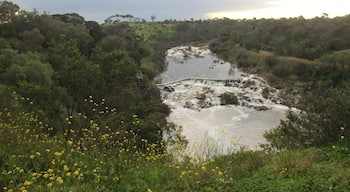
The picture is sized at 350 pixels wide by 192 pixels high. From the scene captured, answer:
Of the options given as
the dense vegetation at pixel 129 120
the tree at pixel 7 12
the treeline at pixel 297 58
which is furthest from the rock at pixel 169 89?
the tree at pixel 7 12

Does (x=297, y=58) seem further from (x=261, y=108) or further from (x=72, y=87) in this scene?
(x=72, y=87)

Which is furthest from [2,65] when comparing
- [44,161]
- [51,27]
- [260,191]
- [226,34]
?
[226,34]

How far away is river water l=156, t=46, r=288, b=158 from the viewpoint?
79.5 feet

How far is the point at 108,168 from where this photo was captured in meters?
5.56

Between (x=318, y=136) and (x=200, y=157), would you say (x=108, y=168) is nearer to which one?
(x=200, y=157)

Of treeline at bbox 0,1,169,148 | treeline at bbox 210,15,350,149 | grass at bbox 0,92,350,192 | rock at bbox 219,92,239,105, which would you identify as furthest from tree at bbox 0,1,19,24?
grass at bbox 0,92,350,192

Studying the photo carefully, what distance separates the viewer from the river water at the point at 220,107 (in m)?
24.2

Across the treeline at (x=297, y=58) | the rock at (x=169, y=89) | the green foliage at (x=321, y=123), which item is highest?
the green foliage at (x=321, y=123)

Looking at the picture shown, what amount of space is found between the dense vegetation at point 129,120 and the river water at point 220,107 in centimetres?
219

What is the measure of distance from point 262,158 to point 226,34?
75761 millimetres

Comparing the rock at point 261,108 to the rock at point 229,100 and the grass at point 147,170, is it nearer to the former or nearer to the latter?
the rock at point 229,100

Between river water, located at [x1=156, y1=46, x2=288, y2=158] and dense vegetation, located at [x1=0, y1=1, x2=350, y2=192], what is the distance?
7.19ft

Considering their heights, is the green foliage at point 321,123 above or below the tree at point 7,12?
below

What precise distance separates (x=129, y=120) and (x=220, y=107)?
17779 mm
